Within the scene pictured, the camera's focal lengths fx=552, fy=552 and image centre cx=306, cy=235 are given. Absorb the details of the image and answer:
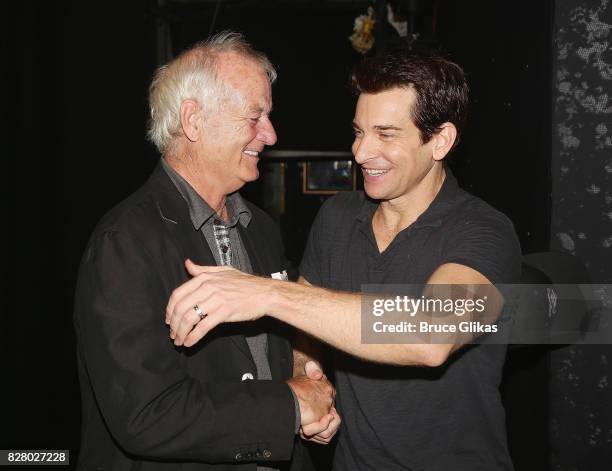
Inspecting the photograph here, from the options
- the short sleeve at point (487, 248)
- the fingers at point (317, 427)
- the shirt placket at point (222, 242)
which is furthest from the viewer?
the shirt placket at point (222, 242)

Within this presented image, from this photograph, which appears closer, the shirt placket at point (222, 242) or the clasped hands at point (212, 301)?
the clasped hands at point (212, 301)

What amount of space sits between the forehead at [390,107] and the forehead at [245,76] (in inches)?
14.7

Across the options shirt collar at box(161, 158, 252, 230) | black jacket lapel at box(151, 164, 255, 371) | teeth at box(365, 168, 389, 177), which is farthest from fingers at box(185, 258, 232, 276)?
teeth at box(365, 168, 389, 177)

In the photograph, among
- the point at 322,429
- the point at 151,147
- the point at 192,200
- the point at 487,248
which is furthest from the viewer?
the point at 151,147

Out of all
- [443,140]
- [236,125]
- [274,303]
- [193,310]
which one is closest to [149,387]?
[193,310]

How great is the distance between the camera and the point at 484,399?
1660 millimetres

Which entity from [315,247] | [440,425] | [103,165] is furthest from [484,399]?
[103,165]

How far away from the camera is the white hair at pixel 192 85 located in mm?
1831

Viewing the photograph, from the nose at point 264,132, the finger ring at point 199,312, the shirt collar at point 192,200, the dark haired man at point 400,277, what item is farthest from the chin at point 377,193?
the finger ring at point 199,312

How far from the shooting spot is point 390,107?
6.01 ft

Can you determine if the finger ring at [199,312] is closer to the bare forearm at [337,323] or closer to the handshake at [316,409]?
the bare forearm at [337,323]

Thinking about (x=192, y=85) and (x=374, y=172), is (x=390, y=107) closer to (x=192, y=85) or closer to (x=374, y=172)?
(x=374, y=172)

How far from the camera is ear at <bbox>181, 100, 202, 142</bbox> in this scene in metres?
1.83

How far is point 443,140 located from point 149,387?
1219 millimetres
